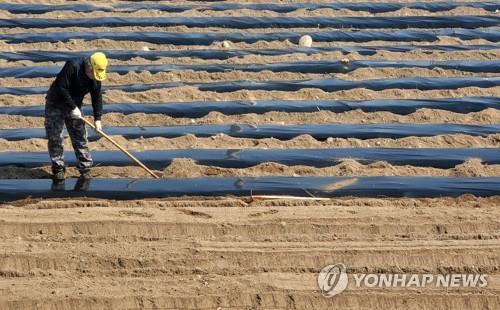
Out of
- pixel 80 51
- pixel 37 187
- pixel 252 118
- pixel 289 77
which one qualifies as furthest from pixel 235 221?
pixel 80 51

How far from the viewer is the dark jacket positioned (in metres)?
9.68

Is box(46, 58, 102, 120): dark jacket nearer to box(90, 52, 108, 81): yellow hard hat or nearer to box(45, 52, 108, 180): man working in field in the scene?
box(45, 52, 108, 180): man working in field

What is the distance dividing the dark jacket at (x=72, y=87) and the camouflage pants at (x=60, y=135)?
121 mm

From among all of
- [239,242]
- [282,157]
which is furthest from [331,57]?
[239,242]

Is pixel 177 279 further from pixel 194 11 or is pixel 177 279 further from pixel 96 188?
pixel 194 11

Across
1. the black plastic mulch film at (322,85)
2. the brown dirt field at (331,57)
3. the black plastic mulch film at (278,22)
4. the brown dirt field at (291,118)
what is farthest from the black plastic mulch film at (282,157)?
the black plastic mulch film at (278,22)

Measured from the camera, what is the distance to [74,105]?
9695mm

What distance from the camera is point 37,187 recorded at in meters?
9.80

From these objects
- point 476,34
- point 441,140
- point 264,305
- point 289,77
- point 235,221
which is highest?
point 476,34

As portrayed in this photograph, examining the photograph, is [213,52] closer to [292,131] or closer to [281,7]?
[281,7]

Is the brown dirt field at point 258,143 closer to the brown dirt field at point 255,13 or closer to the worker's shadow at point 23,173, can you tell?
the worker's shadow at point 23,173

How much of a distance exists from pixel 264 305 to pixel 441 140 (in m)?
4.70

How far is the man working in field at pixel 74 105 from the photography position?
963 centimetres

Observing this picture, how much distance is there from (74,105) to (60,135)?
19.0 inches
